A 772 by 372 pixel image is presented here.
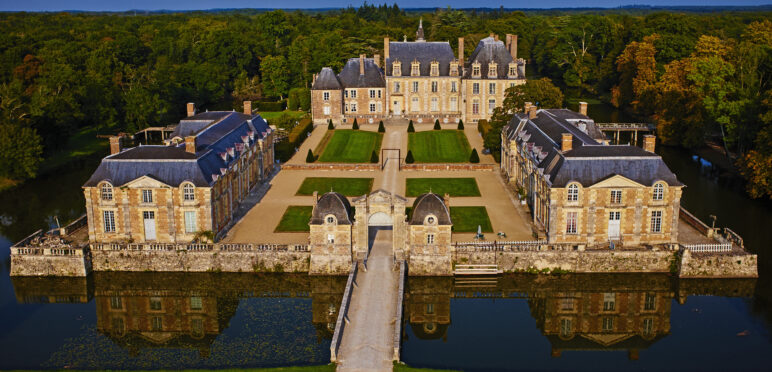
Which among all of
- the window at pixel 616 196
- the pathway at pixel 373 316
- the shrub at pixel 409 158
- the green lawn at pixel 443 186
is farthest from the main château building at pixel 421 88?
the pathway at pixel 373 316

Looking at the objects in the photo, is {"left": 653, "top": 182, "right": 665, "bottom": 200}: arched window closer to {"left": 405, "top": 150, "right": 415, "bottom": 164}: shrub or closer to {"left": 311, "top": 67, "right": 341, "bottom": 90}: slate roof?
{"left": 405, "top": 150, "right": 415, "bottom": 164}: shrub

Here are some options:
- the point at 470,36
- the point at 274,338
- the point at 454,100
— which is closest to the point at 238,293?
the point at 274,338

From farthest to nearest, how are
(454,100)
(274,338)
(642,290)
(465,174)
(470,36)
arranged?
(470,36)
(454,100)
(465,174)
(642,290)
(274,338)

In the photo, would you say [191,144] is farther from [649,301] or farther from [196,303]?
[649,301]

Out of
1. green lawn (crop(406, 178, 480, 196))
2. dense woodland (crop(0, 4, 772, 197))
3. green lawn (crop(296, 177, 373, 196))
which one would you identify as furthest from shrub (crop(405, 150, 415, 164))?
dense woodland (crop(0, 4, 772, 197))

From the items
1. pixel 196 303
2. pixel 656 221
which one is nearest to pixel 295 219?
pixel 196 303

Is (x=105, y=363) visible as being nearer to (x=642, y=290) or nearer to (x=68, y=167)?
(x=642, y=290)
